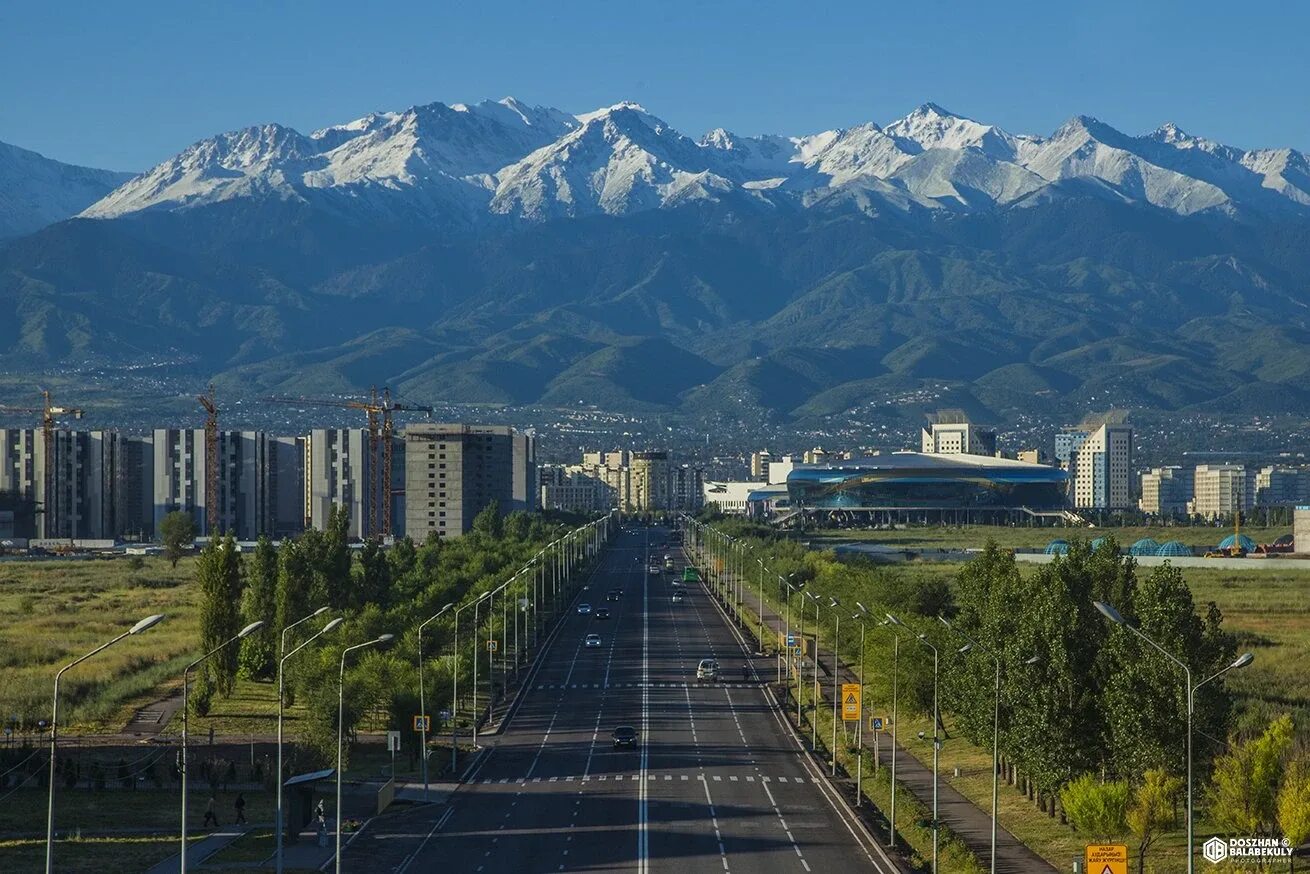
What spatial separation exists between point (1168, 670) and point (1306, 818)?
315 inches

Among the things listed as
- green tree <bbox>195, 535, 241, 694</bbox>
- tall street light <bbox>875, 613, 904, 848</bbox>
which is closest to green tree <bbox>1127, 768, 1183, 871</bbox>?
tall street light <bbox>875, 613, 904, 848</bbox>

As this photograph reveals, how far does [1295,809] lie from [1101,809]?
5.22 metres

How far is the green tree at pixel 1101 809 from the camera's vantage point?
53.4 meters

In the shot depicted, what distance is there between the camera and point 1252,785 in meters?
52.6

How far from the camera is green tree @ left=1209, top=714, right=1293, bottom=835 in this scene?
172 feet

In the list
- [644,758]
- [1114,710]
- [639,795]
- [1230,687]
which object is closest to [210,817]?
[639,795]

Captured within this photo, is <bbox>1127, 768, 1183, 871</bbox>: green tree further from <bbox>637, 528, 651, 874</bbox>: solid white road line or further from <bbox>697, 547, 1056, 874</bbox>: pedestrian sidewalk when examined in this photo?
<bbox>637, 528, 651, 874</bbox>: solid white road line

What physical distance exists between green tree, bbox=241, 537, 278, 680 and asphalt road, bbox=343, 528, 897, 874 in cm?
1281

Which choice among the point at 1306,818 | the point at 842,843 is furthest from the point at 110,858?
the point at 1306,818

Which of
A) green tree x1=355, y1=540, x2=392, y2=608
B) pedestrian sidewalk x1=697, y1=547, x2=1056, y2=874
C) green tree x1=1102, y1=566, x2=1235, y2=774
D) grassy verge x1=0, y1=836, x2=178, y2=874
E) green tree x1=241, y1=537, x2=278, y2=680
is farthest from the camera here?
green tree x1=355, y1=540, x2=392, y2=608

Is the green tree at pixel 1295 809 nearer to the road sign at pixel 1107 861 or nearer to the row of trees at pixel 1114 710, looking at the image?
the row of trees at pixel 1114 710

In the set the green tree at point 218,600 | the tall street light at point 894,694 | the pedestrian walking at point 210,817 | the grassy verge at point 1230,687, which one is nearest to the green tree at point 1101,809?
the grassy verge at point 1230,687

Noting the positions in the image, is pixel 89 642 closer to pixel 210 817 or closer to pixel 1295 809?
pixel 210 817

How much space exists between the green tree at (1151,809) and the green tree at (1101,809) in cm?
30
